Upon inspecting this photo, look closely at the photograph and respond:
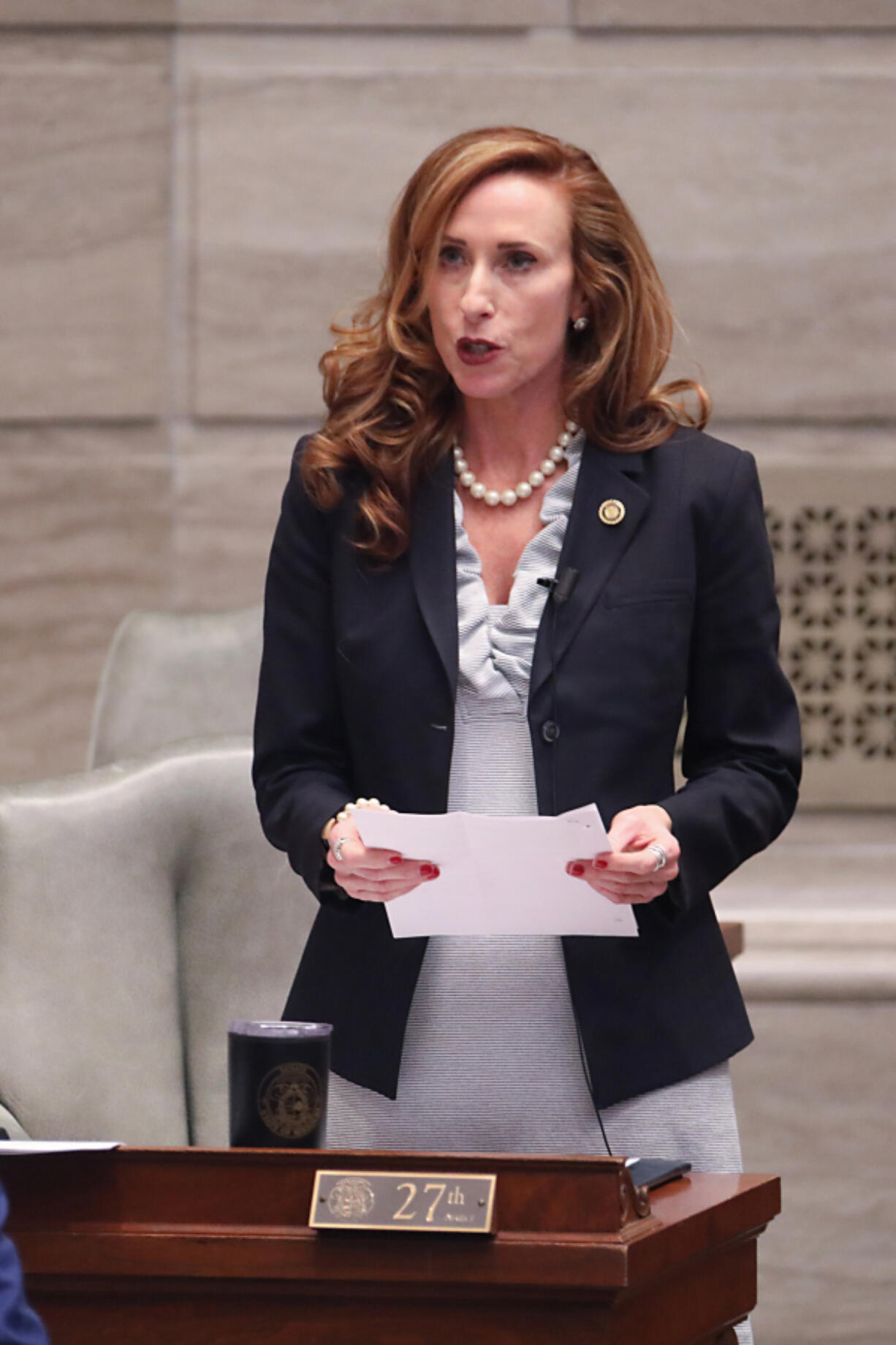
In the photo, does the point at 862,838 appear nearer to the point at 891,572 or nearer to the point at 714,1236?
the point at 891,572

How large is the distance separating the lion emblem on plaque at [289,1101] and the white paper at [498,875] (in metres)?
0.18

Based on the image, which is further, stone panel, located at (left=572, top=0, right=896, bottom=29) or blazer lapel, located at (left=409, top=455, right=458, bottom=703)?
stone panel, located at (left=572, top=0, right=896, bottom=29)

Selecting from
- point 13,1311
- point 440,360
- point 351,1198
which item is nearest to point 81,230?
point 440,360

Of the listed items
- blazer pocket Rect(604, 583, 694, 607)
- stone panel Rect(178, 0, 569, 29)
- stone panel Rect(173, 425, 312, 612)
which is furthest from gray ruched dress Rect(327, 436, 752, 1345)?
stone panel Rect(178, 0, 569, 29)

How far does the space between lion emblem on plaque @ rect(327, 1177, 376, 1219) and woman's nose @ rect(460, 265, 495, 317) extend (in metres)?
0.85

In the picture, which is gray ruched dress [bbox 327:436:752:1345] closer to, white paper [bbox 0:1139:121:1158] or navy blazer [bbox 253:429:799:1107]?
navy blazer [bbox 253:429:799:1107]

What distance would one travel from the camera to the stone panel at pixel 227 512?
389 cm

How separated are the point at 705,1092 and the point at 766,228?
2.60 metres

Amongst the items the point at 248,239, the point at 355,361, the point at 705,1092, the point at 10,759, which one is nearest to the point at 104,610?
the point at 10,759

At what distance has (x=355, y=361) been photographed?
1925mm

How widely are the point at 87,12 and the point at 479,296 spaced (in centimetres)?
250

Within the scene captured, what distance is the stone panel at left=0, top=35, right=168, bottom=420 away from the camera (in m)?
3.91

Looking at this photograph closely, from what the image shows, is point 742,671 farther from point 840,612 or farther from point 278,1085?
point 840,612

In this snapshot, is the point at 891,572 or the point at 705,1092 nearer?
the point at 705,1092
